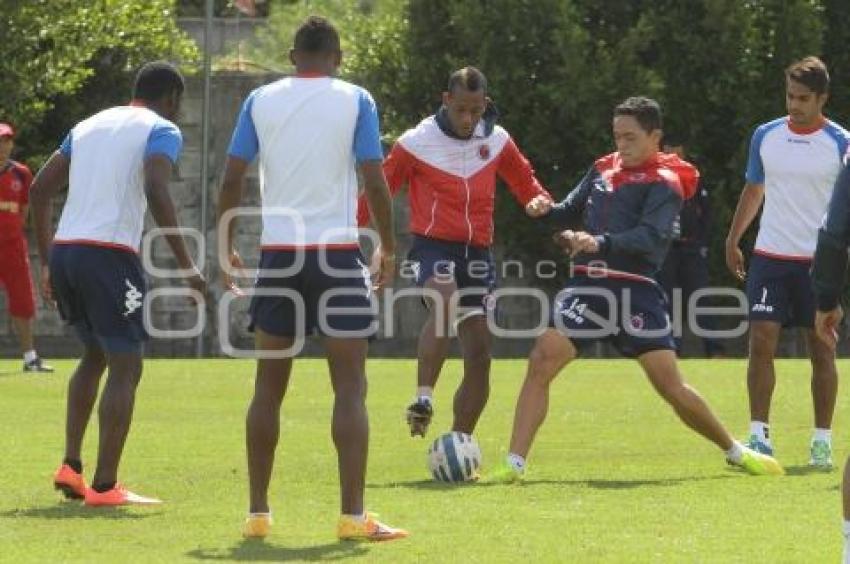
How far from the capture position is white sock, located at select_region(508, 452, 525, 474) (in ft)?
40.9

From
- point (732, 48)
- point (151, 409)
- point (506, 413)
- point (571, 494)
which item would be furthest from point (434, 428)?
point (732, 48)

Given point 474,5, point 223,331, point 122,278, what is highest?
point 474,5

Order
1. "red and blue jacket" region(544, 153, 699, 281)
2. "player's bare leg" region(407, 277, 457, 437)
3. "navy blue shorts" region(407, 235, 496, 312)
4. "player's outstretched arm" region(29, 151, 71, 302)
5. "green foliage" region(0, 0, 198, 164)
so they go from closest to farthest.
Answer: "player's outstretched arm" region(29, 151, 71, 302) → "red and blue jacket" region(544, 153, 699, 281) → "player's bare leg" region(407, 277, 457, 437) → "navy blue shorts" region(407, 235, 496, 312) → "green foliage" region(0, 0, 198, 164)

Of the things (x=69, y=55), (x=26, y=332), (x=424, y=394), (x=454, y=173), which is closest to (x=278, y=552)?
(x=424, y=394)

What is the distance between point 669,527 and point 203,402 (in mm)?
8224

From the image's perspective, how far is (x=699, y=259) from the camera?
25.9 m

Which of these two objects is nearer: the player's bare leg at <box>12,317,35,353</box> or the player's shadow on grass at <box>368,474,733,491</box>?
the player's shadow on grass at <box>368,474,733,491</box>

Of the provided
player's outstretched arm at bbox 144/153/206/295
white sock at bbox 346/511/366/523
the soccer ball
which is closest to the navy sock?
player's outstretched arm at bbox 144/153/206/295

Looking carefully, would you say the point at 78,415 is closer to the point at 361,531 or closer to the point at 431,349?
the point at 361,531

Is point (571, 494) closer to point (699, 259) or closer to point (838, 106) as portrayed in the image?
point (699, 259)

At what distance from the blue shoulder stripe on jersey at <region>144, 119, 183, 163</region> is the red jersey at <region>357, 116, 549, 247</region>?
2420 mm

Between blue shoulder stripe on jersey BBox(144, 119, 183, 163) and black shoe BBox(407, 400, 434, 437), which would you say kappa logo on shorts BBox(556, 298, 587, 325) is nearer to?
black shoe BBox(407, 400, 434, 437)

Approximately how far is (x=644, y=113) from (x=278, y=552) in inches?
154

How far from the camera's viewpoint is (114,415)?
11.4 m
